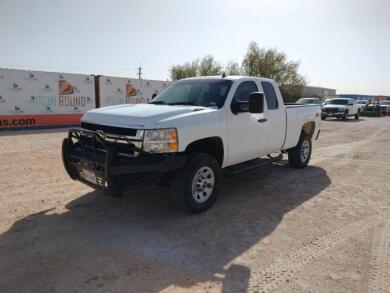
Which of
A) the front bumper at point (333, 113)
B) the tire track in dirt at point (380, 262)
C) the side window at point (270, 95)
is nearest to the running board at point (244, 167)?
the side window at point (270, 95)

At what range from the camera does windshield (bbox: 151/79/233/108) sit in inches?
214

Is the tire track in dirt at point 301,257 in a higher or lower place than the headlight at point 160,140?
lower

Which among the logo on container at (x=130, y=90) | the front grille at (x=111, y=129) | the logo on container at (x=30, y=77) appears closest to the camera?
the front grille at (x=111, y=129)

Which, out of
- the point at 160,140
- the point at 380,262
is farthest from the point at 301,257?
the point at 160,140

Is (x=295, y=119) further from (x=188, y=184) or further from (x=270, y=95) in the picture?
(x=188, y=184)

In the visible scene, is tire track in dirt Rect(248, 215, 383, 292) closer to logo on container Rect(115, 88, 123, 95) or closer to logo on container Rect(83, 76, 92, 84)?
logo on container Rect(83, 76, 92, 84)

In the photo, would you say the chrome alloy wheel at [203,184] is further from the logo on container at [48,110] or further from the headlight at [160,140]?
the logo on container at [48,110]

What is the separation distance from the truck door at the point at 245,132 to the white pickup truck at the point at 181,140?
0.02 m

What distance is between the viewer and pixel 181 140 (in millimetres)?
4488

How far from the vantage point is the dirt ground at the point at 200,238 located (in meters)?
3.27

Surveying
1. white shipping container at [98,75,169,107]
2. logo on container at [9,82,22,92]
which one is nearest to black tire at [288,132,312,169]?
white shipping container at [98,75,169,107]

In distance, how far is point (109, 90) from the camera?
1970 cm

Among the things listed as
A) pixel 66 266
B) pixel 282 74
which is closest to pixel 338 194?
pixel 66 266

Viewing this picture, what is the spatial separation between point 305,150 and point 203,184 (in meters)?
4.16
